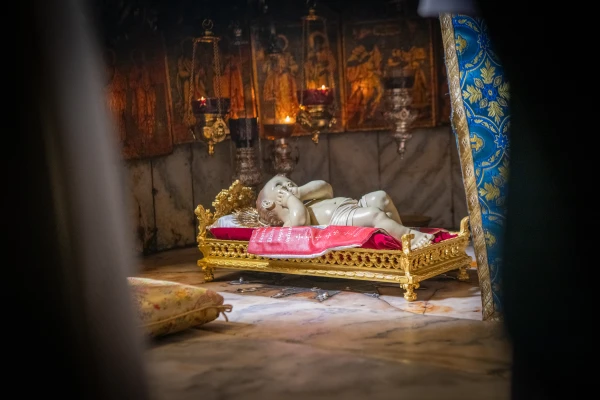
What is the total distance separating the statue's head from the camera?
7.71 m

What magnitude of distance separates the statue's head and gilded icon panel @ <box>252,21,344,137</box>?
2.69 m

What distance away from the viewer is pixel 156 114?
31.6 ft

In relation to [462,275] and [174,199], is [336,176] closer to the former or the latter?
[174,199]

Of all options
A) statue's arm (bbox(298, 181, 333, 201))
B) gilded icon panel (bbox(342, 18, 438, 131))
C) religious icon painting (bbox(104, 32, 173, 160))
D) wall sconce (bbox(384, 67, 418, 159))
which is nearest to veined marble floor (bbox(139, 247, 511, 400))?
statue's arm (bbox(298, 181, 333, 201))

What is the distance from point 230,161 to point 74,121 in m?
8.10

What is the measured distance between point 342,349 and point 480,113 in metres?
1.74

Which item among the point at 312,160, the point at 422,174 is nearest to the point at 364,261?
the point at 422,174

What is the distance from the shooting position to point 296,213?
749 cm

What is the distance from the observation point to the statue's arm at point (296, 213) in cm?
748

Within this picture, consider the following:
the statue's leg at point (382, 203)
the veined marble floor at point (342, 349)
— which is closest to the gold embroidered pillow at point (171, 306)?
the veined marble floor at point (342, 349)

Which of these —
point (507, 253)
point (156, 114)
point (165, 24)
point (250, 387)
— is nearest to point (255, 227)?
point (156, 114)

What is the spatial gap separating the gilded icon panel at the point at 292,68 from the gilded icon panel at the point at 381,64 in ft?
0.46

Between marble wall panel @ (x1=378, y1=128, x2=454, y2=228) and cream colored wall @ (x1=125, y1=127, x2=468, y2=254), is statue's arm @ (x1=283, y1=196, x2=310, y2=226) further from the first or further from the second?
marble wall panel @ (x1=378, y1=128, x2=454, y2=228)

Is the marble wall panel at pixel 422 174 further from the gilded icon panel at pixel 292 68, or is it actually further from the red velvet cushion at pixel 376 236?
the red velvet cushion at pixel 376 236
